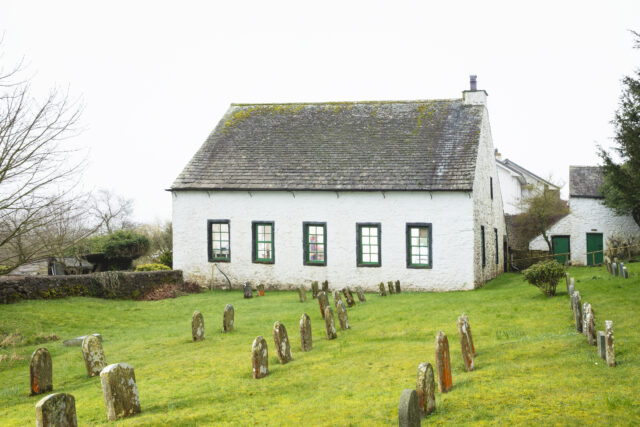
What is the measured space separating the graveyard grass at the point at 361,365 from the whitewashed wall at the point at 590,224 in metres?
20.8

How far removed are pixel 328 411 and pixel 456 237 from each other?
18923mm

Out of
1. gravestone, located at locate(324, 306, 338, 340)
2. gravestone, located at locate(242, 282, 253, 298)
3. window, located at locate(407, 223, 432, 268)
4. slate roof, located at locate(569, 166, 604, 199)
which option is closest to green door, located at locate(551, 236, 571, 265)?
slate roof, located at locate(569, 166, 604, 199)

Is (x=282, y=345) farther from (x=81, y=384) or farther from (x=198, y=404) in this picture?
(x=81, y=384)

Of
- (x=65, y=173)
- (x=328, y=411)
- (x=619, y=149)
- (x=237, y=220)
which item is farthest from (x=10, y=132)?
(x=619, y=149)

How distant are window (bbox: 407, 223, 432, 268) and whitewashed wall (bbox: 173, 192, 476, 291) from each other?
250 mm

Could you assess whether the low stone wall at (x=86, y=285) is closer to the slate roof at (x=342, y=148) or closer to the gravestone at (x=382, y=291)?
the slate roof at (x=342, y=148)

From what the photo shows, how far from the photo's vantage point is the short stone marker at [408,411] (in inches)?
280

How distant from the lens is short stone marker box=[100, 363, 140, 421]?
9688 millimetres

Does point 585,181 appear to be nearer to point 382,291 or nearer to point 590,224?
point 590,224

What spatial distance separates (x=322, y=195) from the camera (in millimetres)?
28891

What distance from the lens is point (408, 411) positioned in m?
7.11

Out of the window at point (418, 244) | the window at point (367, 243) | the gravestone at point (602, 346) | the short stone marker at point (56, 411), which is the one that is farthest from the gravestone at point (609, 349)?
the window at point (367, 243)

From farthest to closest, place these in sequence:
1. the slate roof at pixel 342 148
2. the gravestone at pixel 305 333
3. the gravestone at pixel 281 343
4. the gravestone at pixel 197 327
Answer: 1. the slate roof at pixel 342 148
2. the gravestone at pixel 197 327
3. the gravestone at pixel 305 333
4. the gravestone at pixel 281 343

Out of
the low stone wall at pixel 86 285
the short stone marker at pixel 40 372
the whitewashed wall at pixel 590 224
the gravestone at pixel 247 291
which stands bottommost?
the short stone marker at pixel 40 372
